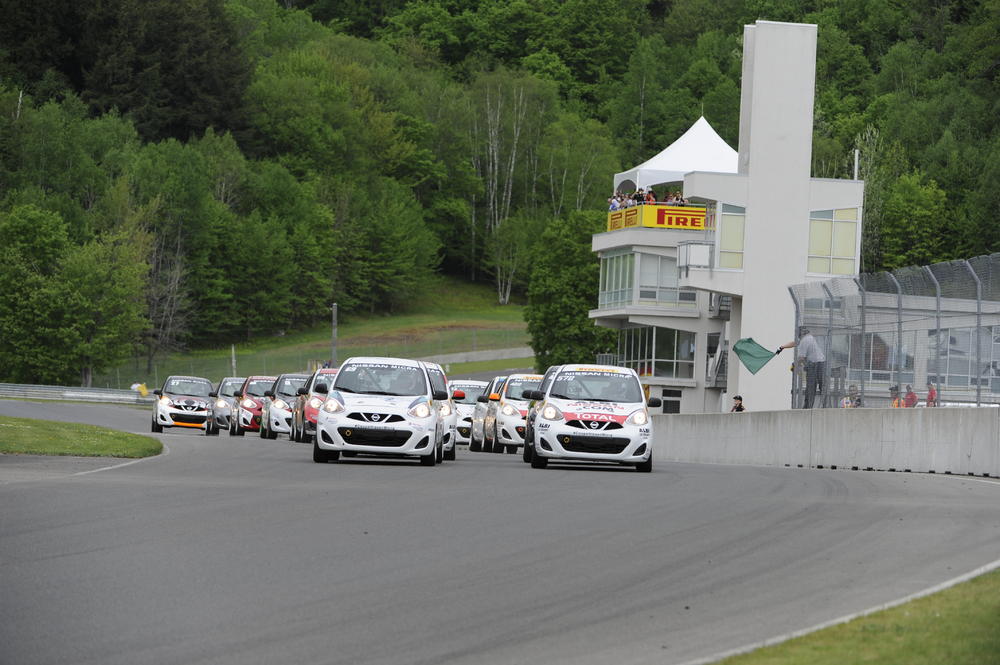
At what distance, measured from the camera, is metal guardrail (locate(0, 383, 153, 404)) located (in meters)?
76.7

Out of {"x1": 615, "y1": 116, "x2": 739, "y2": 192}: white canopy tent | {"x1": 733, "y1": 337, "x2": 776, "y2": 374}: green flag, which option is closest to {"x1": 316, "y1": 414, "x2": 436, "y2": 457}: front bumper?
{"x1": 733, "y1": 337, "x2": 776, "y2": 374}: green flag

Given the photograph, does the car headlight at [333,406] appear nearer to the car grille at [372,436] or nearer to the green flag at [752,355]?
the car grille at [372,436]

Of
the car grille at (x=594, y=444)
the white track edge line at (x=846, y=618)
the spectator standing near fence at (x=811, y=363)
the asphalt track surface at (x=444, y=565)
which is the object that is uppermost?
the spectator standing near fence at (x=811, y=363)

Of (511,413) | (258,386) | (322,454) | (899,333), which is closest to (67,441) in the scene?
(322,454)

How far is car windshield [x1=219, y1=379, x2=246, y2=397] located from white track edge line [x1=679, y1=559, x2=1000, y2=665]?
34.6 metres

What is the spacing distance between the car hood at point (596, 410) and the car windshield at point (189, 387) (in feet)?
66.7

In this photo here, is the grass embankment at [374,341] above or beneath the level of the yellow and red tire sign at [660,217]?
beneath

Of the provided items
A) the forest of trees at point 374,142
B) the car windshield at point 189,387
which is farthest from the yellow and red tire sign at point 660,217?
the car windshield at point 189,387

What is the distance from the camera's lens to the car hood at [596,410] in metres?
23.8

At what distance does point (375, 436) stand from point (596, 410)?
10.4ft

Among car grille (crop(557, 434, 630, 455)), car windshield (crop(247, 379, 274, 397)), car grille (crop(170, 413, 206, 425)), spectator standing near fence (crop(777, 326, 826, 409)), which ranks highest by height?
spectator standing near fence (crop(777, 326, 826, 409))

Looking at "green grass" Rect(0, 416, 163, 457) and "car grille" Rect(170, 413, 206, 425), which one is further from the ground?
"green grass" Rect(0, 416, 163, 457)

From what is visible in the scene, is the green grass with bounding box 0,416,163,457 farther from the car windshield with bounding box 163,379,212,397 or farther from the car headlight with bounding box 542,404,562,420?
the car windshield with bounding box 163,379,212,397

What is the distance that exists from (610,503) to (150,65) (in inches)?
4012
